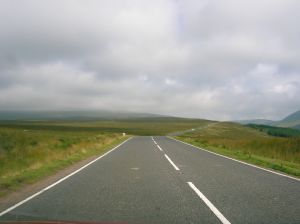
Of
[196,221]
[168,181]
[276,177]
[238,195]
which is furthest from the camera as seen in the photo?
[276,177]

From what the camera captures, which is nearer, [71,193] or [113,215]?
[113,215]

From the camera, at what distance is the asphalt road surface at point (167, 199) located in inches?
272

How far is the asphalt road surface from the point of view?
6.91 metres

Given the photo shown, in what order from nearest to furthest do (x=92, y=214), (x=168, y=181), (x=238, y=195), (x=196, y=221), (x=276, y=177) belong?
(x=196, y=221) → (x=92, y=214) → (x=238, y=195) → (x=168, y=181) → (x=276, y=177)

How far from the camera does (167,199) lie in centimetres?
870

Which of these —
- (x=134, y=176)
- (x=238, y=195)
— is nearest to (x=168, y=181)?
(x=134, y=176)

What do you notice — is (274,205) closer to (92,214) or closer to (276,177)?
(92,214)

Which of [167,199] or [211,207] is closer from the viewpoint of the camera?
[211,207]

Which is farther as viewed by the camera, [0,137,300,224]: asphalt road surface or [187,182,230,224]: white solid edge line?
[0,137,300,224]: asphalt road surface

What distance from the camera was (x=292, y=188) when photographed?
33.9 ft

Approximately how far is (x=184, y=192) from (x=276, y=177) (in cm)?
467

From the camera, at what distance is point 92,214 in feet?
23.2

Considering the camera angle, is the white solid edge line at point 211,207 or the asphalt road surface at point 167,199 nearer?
the white solid edge line at point 211,207

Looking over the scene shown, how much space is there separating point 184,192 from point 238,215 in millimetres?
2739
